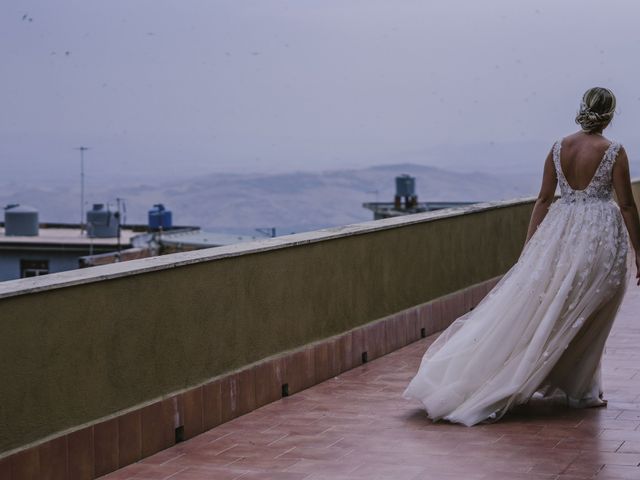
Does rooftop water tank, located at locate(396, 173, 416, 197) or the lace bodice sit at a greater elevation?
the lace bodice

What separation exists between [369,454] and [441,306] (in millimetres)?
4180

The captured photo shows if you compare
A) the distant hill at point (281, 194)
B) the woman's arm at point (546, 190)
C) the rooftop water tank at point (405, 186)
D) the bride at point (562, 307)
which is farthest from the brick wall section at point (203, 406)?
the distant hill at point (281, 194)

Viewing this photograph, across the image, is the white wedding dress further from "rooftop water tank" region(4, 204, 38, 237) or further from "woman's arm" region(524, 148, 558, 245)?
"rooftop water tank" region(4, 204, 38, 237)

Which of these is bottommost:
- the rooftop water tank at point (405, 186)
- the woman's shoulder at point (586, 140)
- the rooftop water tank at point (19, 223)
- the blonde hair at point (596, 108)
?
the rooftop water tank at point (19, 223)

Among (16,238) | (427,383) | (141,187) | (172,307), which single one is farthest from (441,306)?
(141,187)

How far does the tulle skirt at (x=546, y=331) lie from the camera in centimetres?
630

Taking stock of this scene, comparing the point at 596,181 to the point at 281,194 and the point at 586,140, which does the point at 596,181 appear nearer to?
the point at 586,140

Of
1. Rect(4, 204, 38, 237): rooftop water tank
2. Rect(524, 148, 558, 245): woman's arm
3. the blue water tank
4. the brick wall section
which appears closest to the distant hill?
the blue water tank

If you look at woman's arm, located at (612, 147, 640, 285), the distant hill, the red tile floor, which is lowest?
the distant hill

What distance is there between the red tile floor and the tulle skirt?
5.4 inches

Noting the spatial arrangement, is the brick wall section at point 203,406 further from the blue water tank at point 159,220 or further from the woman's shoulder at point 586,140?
the blue water tank at point 159,220

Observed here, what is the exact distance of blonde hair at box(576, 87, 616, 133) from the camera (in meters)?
6.39

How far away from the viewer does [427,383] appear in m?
6.45

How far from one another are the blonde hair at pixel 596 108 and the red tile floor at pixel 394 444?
151 centimetres
